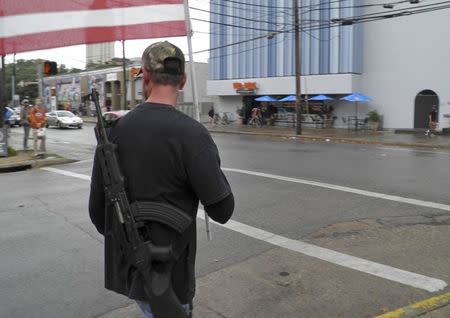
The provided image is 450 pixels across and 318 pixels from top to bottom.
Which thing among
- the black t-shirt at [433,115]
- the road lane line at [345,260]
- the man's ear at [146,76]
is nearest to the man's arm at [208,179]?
the man's ear at [146,76]

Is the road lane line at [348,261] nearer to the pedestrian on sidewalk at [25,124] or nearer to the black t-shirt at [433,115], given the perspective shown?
the pedestrian on sidewalk at [25,124]

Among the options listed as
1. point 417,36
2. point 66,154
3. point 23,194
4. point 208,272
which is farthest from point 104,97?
point 208,272

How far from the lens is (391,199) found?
29.1 feet

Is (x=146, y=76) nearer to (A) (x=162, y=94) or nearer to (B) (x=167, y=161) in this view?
(A) (x=162, y=94)

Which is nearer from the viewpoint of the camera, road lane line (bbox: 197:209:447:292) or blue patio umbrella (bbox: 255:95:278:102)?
road lane line (bbox: 197:209:447:292)

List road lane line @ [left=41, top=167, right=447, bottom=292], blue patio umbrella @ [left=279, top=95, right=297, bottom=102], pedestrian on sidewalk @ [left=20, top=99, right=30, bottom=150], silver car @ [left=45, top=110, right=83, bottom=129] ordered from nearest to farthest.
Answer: road lane line @ [left=41, top=167, right=447, bottom=292]
pedestrian on sidewalk @ [left=20, top=99, right=30, bottom=150]
blue patio umbrella @ [left=279, top=95, right=297, bottom=102]
silver car @ [left=45, top=110, right=83, bottom=129]

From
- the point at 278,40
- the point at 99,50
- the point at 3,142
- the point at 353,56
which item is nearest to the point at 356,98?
the point at 353,56

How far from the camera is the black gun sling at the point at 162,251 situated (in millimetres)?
2336

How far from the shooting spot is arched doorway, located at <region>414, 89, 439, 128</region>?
29.5 meters

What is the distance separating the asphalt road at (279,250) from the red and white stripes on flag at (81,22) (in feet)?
7.30

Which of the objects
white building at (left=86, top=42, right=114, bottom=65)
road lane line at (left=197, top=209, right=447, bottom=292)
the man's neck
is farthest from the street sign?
the man's neck

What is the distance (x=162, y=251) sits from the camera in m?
2.33

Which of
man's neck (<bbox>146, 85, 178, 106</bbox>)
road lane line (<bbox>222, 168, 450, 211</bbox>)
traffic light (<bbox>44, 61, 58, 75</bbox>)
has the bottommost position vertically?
road lane line (<bbox>222, 168, 450, 211</bbox>)

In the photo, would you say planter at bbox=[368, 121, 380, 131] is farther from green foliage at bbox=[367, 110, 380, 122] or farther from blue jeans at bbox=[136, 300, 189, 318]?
blue jeans at bbox=[136, 300, 189, 318]
